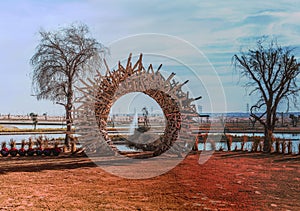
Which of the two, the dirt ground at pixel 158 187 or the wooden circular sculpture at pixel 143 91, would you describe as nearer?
the dirt ground at pixel 158 187

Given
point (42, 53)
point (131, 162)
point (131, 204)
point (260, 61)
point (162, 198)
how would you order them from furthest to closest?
point (260, 61) < point (42, 53) < point (131, 162) < point (162, 198) < point (131, 204)

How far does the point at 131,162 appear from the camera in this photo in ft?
40.1

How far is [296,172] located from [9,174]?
24.1 feet

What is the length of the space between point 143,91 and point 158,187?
5860mm

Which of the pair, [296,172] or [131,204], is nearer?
[131,204]

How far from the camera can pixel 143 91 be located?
1349cm

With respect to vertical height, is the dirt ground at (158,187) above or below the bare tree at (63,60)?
below

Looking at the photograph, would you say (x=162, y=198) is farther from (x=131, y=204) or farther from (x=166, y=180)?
(x=166, y=180)

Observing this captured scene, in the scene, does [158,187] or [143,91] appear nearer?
[158,187]

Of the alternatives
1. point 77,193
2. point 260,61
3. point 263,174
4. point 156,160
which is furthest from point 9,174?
point 260,61

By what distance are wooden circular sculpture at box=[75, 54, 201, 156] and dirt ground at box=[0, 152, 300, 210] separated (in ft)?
6.14

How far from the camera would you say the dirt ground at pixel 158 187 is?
21.6ft

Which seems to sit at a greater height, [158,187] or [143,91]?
[143,91]

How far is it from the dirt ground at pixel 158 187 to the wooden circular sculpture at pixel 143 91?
73.7 inches
